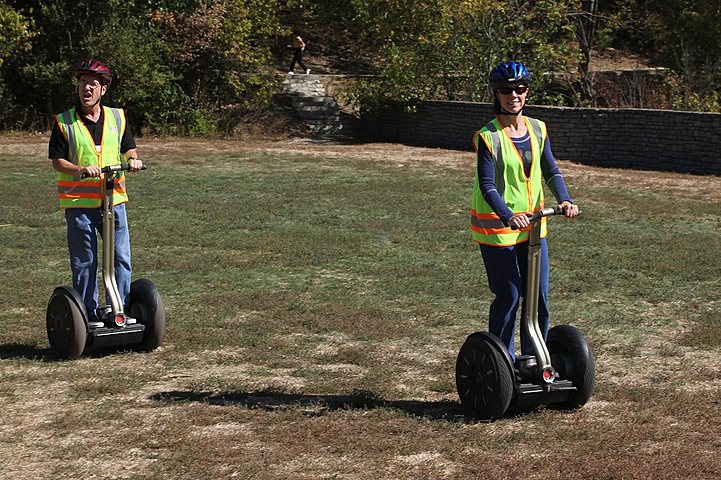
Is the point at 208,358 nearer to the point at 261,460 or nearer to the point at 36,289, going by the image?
the point at 261,460

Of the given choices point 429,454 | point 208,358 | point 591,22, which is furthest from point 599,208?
point 591,22

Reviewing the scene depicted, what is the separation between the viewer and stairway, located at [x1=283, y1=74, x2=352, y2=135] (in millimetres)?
29953

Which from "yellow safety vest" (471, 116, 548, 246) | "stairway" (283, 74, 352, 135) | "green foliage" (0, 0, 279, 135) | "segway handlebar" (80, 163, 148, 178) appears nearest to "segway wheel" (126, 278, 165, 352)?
"segway handlebar" (80, 163, 148, 178)

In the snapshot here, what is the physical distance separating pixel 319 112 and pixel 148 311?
2217 centimetres

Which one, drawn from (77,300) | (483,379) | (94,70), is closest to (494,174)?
(483,379)

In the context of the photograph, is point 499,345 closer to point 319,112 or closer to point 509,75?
point 509,75

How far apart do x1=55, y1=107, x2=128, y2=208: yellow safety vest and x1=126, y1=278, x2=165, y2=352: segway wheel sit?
0.65 m

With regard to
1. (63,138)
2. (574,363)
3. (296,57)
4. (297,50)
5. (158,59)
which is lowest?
(574,363)

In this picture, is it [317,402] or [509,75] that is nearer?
[509,75]

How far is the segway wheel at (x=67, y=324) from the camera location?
8125mm

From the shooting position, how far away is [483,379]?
6.76 meters

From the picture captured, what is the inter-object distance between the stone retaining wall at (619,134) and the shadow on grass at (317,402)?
15105mm

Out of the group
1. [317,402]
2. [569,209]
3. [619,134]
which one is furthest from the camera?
[619,134]

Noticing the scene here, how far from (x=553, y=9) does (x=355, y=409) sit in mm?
21868
